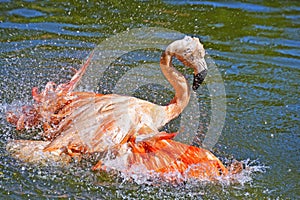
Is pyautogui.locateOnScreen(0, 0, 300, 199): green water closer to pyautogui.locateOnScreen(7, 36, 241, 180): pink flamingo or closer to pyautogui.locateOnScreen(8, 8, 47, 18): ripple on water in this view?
pyautogui.locateOnScreen(8, 8, 47, 18): ripple on water

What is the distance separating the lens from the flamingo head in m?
5.08

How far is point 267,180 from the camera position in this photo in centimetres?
504

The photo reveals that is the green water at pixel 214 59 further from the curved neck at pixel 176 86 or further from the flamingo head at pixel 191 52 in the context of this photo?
the flamingo head at pixel 191 52

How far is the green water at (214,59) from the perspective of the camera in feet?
15.6

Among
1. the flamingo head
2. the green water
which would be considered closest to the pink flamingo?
the flamingo head

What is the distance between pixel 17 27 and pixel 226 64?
3047mm

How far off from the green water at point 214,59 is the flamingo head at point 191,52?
829 mm

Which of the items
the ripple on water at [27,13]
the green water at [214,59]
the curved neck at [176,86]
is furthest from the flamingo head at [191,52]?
the ripple on water at [27,13]

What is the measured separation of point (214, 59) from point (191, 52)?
2.75 meters

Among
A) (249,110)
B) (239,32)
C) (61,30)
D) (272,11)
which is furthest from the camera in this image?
(272,11)

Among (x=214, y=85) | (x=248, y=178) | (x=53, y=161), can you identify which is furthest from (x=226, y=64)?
(x=53, y=161)

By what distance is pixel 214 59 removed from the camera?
307 inches

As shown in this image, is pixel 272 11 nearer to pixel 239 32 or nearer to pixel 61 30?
pixel 239 32

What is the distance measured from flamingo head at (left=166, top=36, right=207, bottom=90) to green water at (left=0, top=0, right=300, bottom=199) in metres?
0.83
